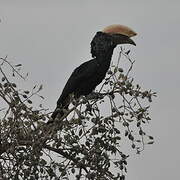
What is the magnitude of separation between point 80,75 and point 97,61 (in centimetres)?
19

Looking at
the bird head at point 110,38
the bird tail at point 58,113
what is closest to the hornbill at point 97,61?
the bird head at point 110,38

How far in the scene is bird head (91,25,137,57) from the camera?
511cm

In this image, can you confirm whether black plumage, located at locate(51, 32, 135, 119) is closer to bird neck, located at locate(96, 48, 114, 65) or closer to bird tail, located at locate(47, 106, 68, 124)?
bird neck, located at locate(96, 48, 114, 65)

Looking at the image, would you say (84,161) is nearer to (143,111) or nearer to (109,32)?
(143,111)

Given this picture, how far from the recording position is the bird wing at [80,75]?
5164mm

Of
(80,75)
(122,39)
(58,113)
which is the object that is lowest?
(58,113)

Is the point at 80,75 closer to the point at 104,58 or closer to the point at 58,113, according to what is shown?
the point at 104,58

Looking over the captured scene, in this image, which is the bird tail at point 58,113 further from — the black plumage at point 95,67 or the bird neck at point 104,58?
the bird neck at point 104,58

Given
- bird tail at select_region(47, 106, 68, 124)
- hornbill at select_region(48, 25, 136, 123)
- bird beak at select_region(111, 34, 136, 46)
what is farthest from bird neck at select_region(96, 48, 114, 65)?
bird tail at select_region(47, 106, 68, 124)

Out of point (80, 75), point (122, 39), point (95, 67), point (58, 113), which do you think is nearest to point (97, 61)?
point (95, 67)

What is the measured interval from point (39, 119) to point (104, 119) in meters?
0.37

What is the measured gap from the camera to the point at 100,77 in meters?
5.28

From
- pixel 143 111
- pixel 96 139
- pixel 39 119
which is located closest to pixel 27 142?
pixel 39 119

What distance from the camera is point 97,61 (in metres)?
5.26
